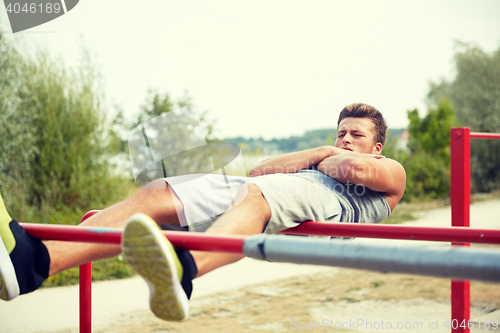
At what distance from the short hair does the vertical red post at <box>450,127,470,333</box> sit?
0.47 metres

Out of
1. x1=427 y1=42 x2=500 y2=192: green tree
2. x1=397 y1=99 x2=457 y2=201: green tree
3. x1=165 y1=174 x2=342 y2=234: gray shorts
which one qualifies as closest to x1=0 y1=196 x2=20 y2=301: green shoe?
x1=165 y1=174 x2=342 y2=234: gray shorts

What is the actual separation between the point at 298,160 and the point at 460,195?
2.99ft

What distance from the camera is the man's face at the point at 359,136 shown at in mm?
1771

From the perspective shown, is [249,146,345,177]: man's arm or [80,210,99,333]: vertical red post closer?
[249,146,345,177]: man's arm

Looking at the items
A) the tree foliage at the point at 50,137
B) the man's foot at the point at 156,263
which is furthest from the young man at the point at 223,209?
the tree foliage at the point at 50,137

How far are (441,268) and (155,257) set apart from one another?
543 mm

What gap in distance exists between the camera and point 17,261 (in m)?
1.03

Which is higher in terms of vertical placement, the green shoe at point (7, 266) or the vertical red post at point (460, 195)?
the green shoe at point (7, 266)

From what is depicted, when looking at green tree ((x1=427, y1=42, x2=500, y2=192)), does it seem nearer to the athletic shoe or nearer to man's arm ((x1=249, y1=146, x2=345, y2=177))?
man's arm ((x1=249, y1=146, x2=345, y2=177))

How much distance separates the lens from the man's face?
1.77 metres

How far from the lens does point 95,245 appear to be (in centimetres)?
129

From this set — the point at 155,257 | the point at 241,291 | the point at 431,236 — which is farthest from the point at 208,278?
the point at 155,257

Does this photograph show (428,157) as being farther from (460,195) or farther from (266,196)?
(266,196)

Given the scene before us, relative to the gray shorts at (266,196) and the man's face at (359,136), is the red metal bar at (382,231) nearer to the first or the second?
the gray shorts at (266,196)
